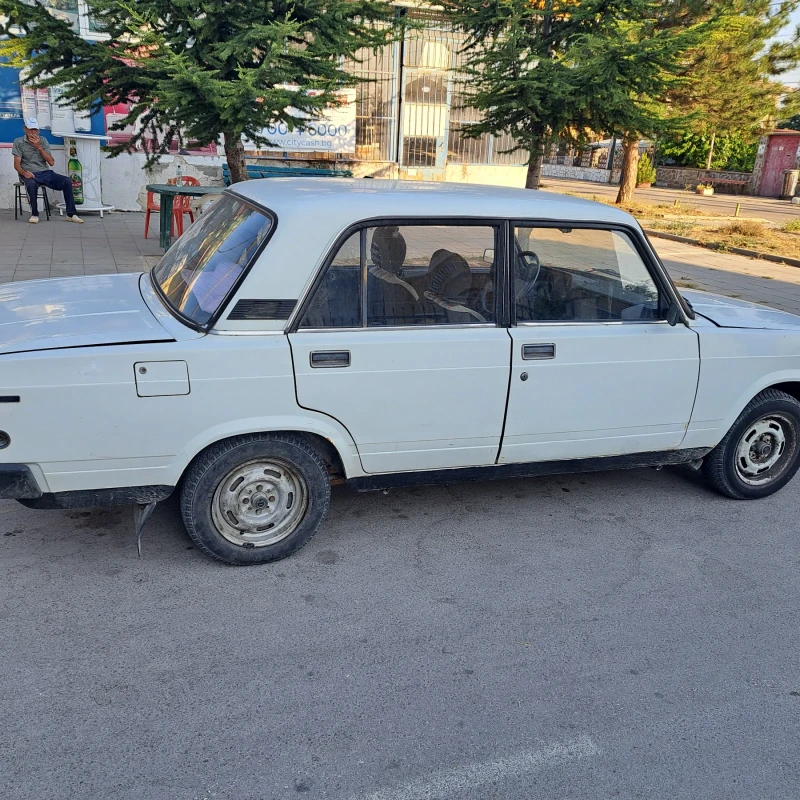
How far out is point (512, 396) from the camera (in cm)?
383

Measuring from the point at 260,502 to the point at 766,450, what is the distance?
3097 millimetres

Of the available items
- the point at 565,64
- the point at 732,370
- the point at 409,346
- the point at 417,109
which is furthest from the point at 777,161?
the point at 409,346

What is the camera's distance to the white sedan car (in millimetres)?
3252

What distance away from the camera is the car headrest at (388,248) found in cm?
364

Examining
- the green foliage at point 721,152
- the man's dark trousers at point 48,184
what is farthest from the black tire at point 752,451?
the green foliage at point 721,152

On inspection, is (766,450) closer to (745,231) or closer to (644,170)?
(745,231)

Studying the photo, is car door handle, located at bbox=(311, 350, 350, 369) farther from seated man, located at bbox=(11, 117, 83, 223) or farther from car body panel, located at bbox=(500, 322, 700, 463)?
seated man, located at bbox=(11, 117, 83, 223)

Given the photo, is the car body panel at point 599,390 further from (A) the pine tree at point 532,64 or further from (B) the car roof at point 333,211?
(A) the pine tree at point 532,64

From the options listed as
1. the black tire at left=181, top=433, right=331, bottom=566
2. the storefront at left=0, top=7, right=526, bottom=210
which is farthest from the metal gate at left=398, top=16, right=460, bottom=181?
the black tire at left=181, top=433, right=331, bottom=566

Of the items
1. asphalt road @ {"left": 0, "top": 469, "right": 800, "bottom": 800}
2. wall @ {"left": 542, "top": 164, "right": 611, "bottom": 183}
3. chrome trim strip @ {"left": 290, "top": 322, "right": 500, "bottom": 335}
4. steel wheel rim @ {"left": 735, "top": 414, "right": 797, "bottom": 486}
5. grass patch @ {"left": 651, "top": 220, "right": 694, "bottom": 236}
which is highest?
chrome trim strip @ {"left": 290, "top": 322, "right": 500, "bottom": 335}

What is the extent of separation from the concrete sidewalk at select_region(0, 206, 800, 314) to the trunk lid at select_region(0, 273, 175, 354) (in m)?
5.40

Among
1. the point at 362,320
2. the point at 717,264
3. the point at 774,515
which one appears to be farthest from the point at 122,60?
the point at 717,264

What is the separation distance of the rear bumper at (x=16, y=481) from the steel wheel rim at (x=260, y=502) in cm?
77

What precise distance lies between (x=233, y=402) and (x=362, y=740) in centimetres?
149
